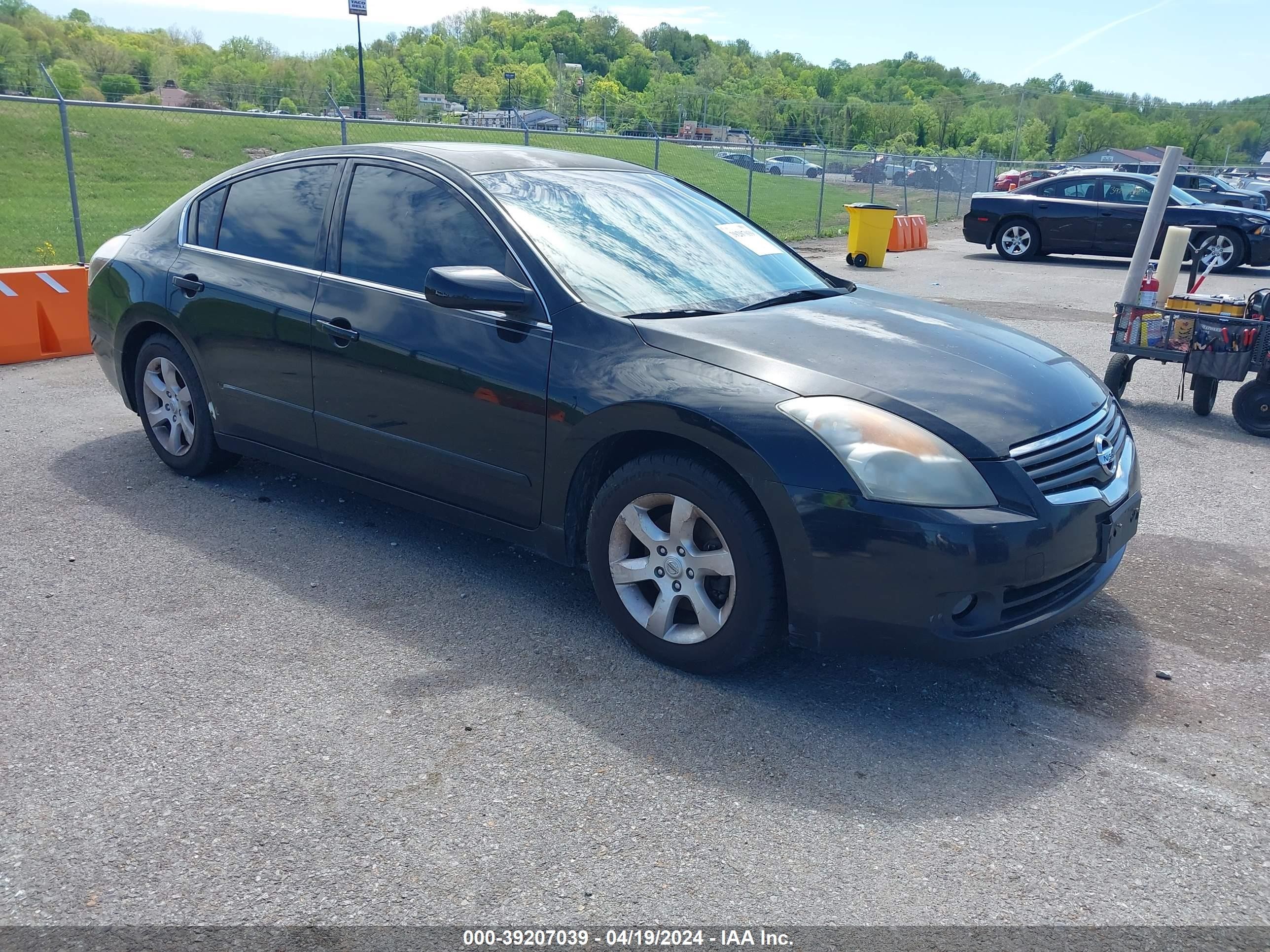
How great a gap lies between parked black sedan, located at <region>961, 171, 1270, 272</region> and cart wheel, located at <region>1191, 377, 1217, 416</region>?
11.5 metres

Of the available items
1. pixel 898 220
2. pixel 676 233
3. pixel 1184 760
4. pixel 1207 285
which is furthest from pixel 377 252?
pixel 898 220

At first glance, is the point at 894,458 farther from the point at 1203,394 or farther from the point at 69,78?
the point at 69,78

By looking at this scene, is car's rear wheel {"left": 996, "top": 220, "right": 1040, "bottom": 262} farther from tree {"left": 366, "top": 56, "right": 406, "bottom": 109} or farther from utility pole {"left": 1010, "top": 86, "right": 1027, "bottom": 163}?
tree {"left": 366, "top": 56, "right": 406, "bottom": 109}

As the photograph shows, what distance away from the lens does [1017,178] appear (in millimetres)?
35469

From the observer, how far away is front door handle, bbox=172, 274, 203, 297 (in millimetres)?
5039

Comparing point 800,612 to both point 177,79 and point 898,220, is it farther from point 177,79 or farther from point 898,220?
point 177,79

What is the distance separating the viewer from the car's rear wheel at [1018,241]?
1920cm

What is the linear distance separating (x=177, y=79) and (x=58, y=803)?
47.8 m

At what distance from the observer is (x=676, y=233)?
4.47 meters

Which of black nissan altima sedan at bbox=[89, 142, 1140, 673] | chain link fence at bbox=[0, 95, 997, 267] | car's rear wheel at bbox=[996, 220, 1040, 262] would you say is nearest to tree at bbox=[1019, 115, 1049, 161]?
chain link fence at bbox=[0, 95, 997, 267]

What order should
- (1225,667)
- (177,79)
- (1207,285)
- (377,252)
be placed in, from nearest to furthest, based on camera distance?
(1225,667)
(377,252)
(1207,285)
(177,79)

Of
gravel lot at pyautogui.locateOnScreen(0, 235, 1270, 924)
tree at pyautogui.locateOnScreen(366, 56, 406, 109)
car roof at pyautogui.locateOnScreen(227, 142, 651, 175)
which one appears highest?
tree at pyautogui.locateOnScreen(366, 56, 406, 109)

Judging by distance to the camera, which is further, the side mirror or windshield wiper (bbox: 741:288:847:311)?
windshield wiper (bbox: 741:288:847:311)

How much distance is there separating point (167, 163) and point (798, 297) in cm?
3265
